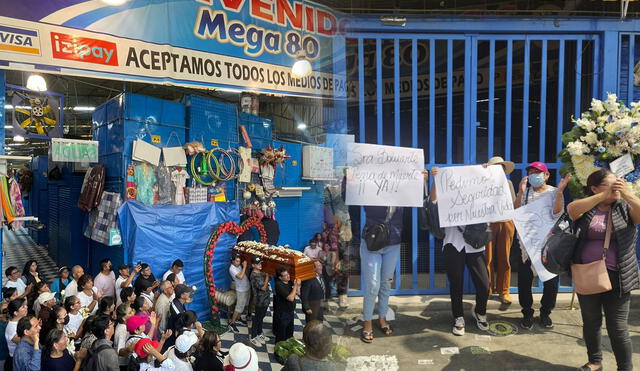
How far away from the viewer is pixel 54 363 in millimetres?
2738

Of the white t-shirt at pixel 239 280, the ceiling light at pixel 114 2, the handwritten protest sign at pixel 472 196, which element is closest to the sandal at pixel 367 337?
the handwritten protest sign at pixel 472 196

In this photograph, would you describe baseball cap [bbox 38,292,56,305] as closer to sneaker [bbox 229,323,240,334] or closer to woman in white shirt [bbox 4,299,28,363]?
woman in white shirt [bbox 4,299,28,363]

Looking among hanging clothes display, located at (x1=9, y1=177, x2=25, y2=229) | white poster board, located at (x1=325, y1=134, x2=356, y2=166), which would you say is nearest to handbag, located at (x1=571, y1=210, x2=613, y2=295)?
white poster board, located at (x1=325, y1=134, x2=356, y2=166)

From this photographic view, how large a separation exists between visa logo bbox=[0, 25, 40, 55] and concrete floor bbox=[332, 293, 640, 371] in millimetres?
2831

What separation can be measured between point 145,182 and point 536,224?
3.70 meters

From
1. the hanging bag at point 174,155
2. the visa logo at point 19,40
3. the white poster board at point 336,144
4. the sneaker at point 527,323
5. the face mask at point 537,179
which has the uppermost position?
the visa logo at point 19,40

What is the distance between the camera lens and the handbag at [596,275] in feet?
6.91

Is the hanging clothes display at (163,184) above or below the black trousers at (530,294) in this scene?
above

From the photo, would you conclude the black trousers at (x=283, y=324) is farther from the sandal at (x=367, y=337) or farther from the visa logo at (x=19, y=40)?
the visa logo at (x=19, y=40)

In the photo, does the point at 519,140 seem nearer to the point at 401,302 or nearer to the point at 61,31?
the point at 401,302

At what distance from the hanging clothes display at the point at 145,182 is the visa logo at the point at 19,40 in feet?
5.17

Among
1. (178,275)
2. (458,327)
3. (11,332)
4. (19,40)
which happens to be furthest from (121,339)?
(458,327)

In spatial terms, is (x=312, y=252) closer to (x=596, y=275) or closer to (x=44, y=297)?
(x=44, y=297)

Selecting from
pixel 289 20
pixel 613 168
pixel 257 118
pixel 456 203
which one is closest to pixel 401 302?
pixel 456 203
